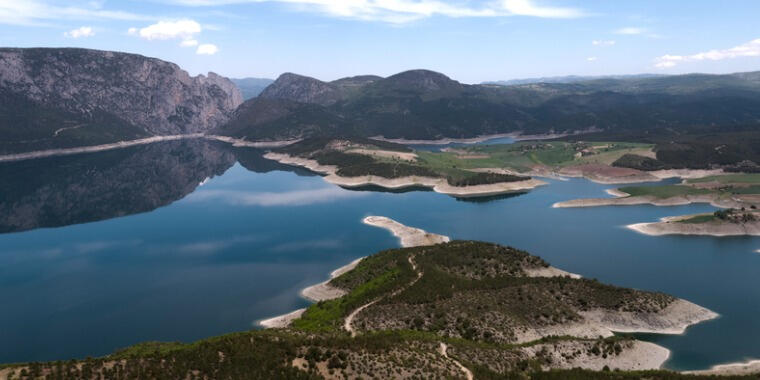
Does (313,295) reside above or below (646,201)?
above

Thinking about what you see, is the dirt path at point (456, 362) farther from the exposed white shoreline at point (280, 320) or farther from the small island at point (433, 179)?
the small island at point (433, 179)

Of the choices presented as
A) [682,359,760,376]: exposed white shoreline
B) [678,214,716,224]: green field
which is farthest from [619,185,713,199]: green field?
[682,359,760,376]: exposed white shoreline

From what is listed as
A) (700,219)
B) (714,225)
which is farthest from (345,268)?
(714,225)

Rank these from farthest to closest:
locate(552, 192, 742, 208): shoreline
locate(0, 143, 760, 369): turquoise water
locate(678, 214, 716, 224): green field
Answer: locate(552, 192, 742, 208): shoreline
locate(678, 214, 716, 224): green field
locate(0, 143, 760, 369): turquoise water

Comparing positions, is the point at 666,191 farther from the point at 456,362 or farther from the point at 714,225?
the point at 456,362

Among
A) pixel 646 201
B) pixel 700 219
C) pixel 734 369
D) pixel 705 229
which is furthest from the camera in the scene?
pixel 646 201

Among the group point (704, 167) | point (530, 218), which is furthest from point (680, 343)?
point (704, 167)

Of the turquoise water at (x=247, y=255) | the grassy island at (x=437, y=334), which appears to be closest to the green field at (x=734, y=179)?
the turquoise water at (x=247, y=255)

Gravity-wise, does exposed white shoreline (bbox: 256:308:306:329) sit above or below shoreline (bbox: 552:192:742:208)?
above

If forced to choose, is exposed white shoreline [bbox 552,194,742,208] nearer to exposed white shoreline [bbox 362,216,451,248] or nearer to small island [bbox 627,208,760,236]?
small island [bbox 627,208,760,236]

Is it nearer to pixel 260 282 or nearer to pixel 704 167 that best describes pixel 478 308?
pixel 260 282
